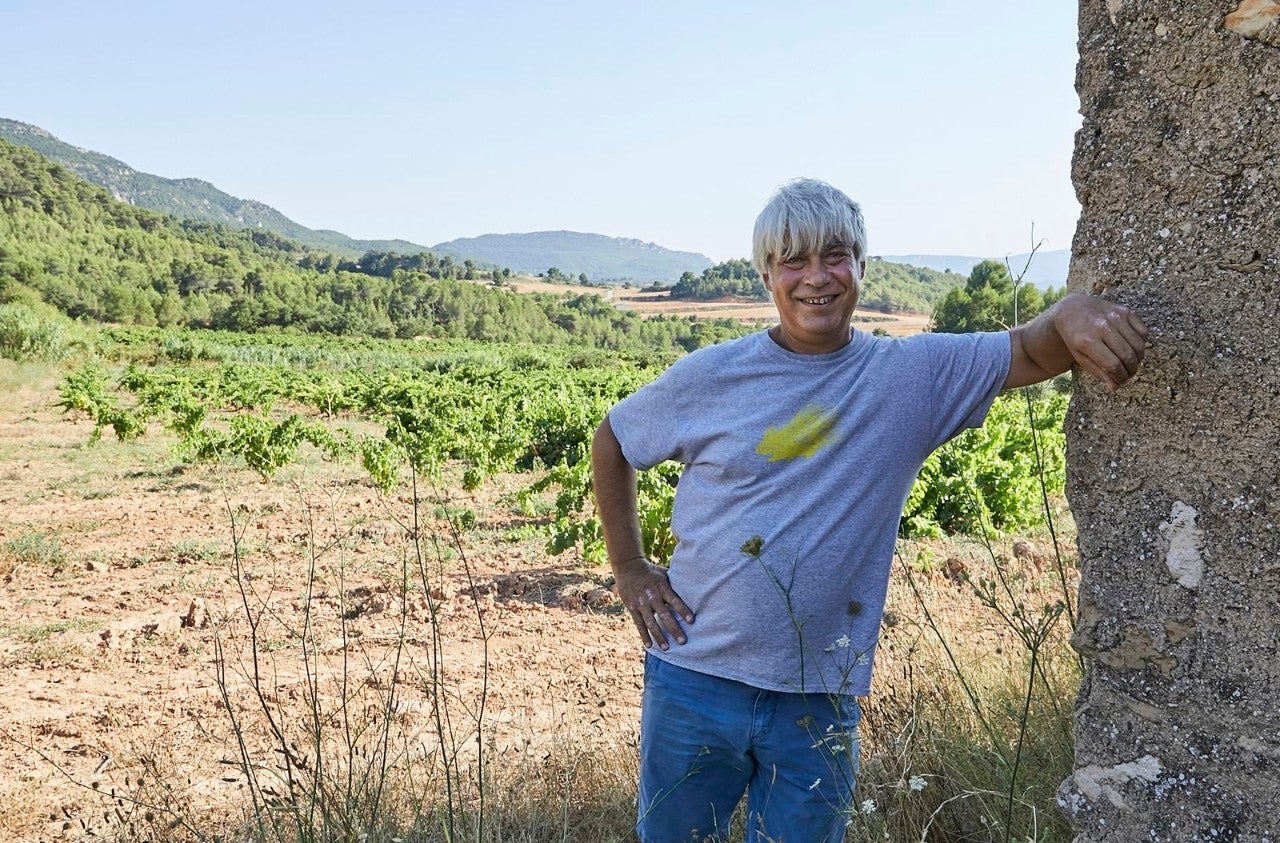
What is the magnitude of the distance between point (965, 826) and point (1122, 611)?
107 centimetres

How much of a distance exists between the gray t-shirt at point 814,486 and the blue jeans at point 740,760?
2.5 inches

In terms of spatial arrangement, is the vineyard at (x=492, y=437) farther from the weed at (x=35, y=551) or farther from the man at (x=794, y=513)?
the weed at (x=35, y=551)

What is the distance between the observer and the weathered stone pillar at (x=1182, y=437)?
5.37 feet

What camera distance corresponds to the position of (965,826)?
260cm

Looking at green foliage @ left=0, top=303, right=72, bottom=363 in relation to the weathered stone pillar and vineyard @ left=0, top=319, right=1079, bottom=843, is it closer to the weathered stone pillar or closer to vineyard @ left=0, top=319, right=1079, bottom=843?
vineyard @ left=0, top=319, right=1079, bottom=843

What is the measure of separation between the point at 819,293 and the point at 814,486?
0.40m

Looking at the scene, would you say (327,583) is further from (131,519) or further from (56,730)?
(131,519)

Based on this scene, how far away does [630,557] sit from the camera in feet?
7.85

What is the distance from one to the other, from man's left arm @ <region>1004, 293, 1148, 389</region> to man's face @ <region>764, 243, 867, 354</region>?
14.2 inches

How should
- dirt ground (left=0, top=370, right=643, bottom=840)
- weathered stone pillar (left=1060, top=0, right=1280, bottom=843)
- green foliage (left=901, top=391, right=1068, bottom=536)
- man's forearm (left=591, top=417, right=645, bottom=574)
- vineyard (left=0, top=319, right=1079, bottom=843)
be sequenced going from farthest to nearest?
green foliage (left=901, top=391, right=1068, bottom=536), dirt ground (left=0, top=370, right=643, bottom=840), vineyard (left=0, top=319, right=1079, bottom=843), man's forearm (left=591, top=417, right=645, bottom=574), weathered stone pillar (left=1060, top=0, right=1280, bottom=843)

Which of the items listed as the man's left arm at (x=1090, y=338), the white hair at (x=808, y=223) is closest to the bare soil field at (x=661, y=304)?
the white hair at (x=808, y=223)

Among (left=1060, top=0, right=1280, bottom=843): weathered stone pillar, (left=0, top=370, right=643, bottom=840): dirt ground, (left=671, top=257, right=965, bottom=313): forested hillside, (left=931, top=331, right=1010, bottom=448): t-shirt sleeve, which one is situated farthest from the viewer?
(left=671, top=257, right=965, bottom=313): forested hillside

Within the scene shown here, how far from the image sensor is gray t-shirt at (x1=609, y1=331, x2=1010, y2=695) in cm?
202

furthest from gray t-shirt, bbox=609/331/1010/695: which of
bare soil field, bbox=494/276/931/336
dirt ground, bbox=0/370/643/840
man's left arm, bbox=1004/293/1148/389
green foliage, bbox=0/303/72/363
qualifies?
bare soil field, bbox=494/276/931/336
